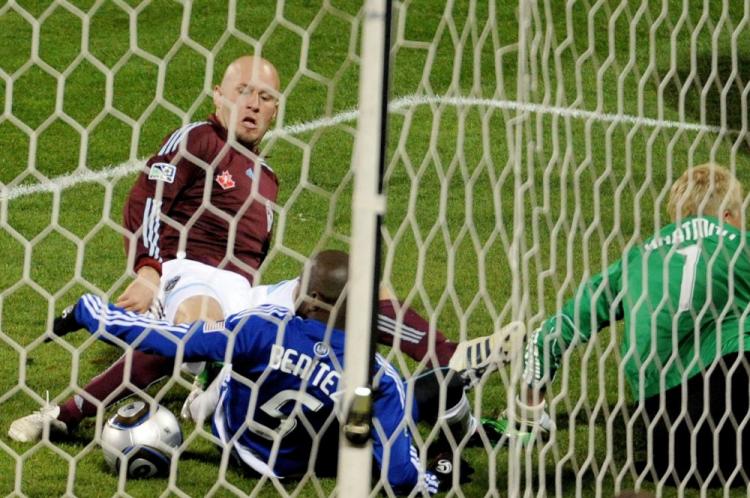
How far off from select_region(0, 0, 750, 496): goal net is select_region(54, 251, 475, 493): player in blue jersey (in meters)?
0.10

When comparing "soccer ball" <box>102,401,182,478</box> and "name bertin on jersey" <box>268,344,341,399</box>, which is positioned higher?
"name bertin on jersey" <box>268,344,341,399</box>

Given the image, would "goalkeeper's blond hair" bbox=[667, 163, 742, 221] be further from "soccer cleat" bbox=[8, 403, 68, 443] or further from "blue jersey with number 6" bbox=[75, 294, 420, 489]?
"soccer cleat" bbox=[8, 403, 68, 443]

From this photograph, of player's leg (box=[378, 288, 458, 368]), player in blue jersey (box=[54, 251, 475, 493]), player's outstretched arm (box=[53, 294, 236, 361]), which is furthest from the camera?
player's leg (box=[378, 288, 458, 368])

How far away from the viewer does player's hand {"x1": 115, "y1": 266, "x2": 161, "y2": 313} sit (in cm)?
355

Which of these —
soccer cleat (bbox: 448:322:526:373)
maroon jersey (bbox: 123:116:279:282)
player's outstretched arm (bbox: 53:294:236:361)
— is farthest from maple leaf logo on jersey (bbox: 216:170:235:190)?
player's outstretched arm (bbox: 53:294:236:361)

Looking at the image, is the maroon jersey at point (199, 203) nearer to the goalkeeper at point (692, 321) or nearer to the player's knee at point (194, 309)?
the player's knee at point (194, 309)

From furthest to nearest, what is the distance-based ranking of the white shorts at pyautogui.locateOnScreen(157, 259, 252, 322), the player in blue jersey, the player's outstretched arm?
the white shorts at pyautogui.locateOnScreen(157, 259, 252, 322) → the player in blue jersey → the player's outstretched arm

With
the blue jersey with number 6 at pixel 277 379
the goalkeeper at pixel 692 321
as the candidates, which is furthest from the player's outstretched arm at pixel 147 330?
the goalkeeper at pixel 692 321

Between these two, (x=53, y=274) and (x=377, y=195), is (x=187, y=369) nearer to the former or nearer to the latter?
(x=53, y=274)

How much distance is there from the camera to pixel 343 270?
3.42 meters

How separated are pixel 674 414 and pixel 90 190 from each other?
12.9 feet

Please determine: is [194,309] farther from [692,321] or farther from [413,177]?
[413,177]

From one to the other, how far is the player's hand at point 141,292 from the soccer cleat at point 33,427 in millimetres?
486

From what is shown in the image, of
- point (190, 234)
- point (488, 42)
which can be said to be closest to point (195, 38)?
point (488, 42)
